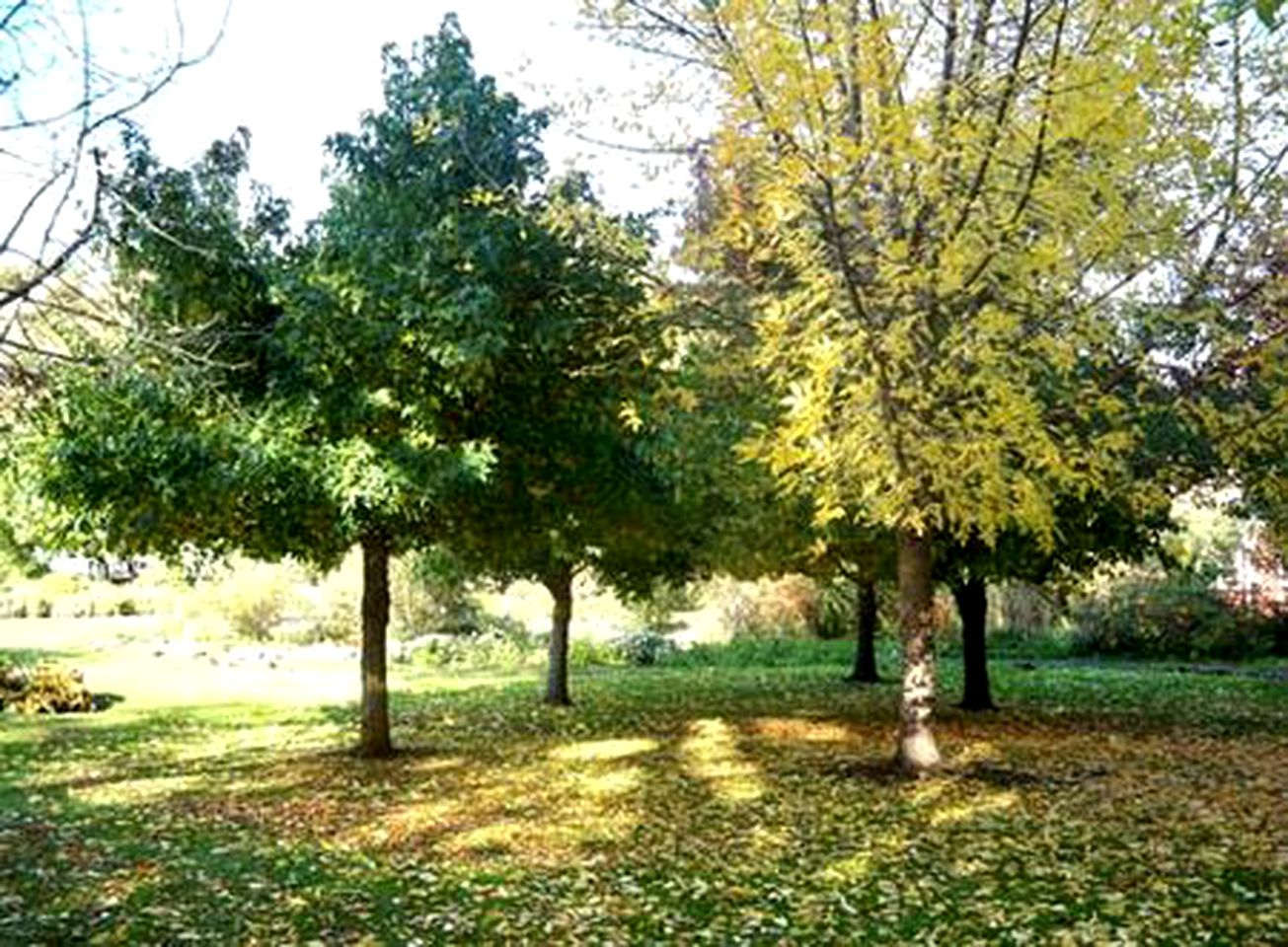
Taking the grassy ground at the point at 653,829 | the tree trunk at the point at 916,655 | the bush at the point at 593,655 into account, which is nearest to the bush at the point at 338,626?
the bush at the point at 593,655

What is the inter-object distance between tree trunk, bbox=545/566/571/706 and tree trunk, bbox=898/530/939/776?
7991 millimetres

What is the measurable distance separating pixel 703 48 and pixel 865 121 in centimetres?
116

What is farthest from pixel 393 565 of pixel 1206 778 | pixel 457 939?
pixel 457 939

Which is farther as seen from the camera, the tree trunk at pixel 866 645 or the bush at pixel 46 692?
the tree trunk at pixel 866 645

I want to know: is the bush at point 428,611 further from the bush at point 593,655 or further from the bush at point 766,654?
the bush at point 766,654

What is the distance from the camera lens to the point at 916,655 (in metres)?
10.2

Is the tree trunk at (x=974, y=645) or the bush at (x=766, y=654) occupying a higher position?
the tree trunk at (x=974, y=645)

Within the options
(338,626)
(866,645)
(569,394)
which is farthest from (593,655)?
(569,394)

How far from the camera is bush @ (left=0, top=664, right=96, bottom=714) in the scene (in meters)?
17.3

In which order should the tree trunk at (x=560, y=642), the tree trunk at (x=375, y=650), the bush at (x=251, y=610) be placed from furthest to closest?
the bush at (x=251, y=610)
the tree trunk at (x=560, y=642)
the tree trunk at (x=375, y=650)

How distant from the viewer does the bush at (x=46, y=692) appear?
1734 cm

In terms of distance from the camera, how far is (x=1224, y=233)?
8.38 m

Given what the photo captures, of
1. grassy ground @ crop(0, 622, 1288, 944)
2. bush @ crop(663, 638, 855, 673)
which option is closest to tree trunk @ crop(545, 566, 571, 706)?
grassy ground @ crop(0, 622, 1288, 944)

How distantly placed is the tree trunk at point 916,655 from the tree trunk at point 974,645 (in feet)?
18.5
